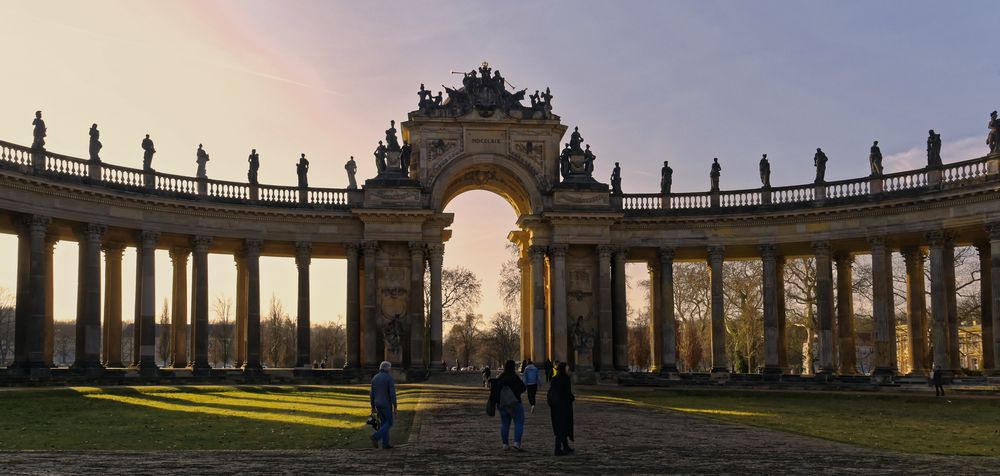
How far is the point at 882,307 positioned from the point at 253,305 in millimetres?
43279

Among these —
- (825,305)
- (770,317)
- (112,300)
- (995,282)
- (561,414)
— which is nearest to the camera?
(561,414)

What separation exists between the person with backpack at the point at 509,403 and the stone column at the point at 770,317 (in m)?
47.8

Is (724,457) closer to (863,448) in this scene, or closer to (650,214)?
(863,448)

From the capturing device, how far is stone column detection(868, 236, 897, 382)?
6750cm

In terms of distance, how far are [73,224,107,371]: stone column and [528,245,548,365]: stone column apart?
29.2 m

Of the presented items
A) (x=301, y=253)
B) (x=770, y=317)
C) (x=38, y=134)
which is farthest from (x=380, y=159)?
(x=770, y=317)

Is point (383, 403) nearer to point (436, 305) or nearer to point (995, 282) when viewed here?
point (436, 305)

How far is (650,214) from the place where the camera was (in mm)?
75500

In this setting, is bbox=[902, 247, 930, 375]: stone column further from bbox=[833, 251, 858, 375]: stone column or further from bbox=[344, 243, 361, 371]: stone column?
bbox=[344, 243, 361, 371]: stone column

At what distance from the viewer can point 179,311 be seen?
236ft

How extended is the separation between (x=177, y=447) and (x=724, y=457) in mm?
14196

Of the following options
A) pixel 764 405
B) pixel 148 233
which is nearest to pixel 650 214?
pixel 764 405

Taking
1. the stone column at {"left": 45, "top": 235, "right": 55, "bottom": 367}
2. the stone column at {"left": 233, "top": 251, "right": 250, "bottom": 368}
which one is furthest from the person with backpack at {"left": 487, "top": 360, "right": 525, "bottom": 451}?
the stone column at {"left": 233, "top": 251, "right": 250, "bottom": 368}

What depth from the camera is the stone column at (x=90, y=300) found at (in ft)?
207
